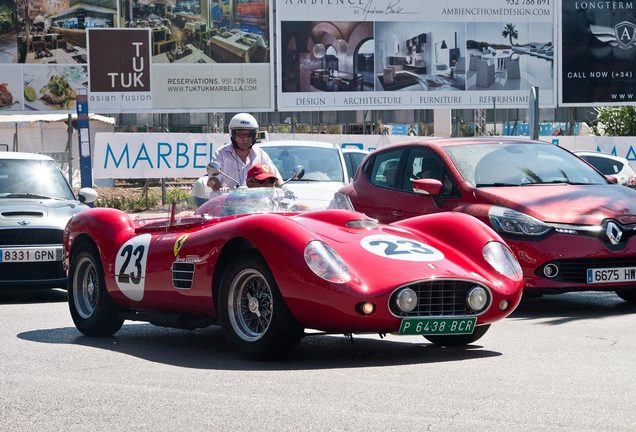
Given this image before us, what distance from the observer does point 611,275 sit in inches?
415

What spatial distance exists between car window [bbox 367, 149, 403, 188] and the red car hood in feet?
4.31

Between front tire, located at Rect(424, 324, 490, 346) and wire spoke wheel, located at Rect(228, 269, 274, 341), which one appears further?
front tire, located at Rect(424, 324, 490, 346)

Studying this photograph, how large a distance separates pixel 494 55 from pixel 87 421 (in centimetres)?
3313

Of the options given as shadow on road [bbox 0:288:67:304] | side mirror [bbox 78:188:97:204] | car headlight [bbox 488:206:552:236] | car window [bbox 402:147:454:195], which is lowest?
shadow on road [bbox 0:288:67:304]

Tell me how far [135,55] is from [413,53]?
8083 mm

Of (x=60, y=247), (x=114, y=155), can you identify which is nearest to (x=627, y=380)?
(x=60, y=247)

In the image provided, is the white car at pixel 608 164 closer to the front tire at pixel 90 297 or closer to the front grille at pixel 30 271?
the front grille at pixel 30 271

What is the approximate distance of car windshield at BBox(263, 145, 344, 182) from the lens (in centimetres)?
1600

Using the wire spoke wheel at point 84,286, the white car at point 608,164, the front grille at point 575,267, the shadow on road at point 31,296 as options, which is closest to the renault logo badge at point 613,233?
the front grille at point 575,267

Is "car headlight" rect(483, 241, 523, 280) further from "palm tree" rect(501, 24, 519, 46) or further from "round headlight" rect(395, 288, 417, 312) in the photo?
"palm tree" rect(501, 24, 519, 46)

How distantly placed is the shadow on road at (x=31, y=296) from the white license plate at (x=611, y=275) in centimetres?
563

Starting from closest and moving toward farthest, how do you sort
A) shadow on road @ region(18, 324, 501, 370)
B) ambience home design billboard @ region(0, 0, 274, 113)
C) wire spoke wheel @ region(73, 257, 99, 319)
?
1. shadow on road @ region(18, 324, 501, 370)
2. wire spoke wheel @ region(73, 257, 99, 319)
3. ambience home design billboard @ region(0, 0, 274, 113)

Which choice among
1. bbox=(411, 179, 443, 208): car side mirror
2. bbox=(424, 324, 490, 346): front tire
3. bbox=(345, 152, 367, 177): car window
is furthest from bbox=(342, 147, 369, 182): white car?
bbox=(424, 324, 490, 346): front tire

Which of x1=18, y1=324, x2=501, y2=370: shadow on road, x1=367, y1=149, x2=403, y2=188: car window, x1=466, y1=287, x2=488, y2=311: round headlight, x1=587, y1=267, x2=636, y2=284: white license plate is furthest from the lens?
x1=367, y1=149, x2=403, y2=188: car window
